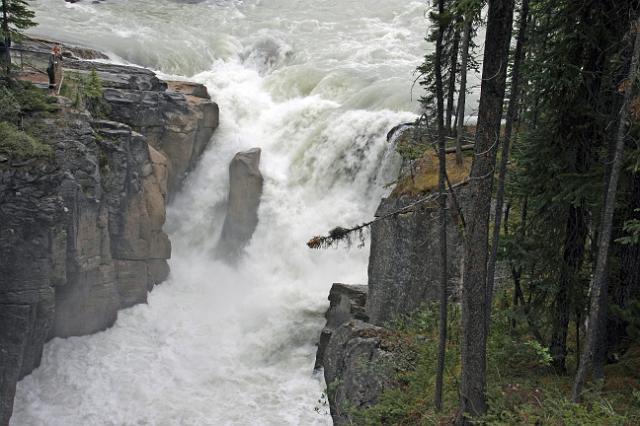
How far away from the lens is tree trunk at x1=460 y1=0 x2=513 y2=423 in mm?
8898

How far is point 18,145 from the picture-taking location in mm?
18469

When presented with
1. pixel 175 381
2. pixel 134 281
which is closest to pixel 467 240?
pixel 175 381

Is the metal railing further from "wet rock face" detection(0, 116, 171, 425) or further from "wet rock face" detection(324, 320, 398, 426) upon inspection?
"wet rock face" detection(324, 320, 398, 426)

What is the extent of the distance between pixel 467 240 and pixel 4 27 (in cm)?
1817

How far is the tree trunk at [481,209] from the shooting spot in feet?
29.2

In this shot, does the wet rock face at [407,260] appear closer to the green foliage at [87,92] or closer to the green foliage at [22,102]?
the green foliage at [22,102]

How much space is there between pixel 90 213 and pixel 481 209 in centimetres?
1635

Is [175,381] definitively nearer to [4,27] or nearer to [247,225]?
[247,225]

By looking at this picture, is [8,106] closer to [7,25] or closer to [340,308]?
[7,25]

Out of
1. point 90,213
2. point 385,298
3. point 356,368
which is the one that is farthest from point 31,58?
point 356,368

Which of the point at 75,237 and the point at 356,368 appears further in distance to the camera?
the point at 75,237

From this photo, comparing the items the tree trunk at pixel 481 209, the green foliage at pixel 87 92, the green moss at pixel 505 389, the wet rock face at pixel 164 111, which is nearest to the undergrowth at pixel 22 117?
the green foliage at pixel 87 92

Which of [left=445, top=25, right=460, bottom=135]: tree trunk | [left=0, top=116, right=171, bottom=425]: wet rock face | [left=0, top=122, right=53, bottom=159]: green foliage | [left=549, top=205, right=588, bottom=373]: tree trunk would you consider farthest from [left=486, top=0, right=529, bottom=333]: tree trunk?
[left=0, top=122, right=53, bottom=159]: green foliage

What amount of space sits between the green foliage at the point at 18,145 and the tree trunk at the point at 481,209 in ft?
46.2
